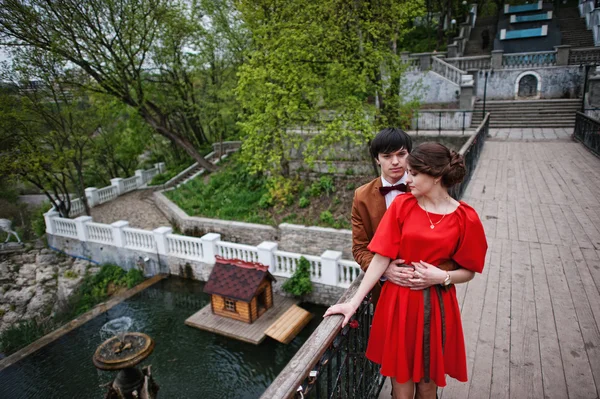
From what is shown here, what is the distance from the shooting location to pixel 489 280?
13.9 ft

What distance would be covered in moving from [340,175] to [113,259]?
29.9 ft

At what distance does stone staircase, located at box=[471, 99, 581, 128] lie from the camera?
16.2m

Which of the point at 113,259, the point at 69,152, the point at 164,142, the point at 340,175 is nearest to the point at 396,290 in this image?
the point at 340,175

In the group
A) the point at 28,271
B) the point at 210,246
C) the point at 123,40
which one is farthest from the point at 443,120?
the point at 28,271

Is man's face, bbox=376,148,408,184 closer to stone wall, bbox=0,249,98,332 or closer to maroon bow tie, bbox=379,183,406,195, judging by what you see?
maroon bow tie, bbox=379,183,406,195

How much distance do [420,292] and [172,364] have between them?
858 centimetres

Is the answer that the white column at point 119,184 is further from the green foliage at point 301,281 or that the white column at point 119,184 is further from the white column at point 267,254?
the green foliage at point 301,281

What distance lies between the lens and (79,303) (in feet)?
41.5

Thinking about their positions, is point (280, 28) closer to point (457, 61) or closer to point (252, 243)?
point (252, 243)

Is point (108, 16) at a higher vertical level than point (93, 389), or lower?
higher

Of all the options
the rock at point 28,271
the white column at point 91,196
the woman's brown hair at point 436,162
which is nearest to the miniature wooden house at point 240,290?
the woman's brown hair at point 436,162

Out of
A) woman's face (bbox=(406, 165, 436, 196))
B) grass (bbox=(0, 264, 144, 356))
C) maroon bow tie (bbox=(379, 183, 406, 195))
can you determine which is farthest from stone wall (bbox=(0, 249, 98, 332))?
woman's face (bbox=(406, 165, 436, 196))

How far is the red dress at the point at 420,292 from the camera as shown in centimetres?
197

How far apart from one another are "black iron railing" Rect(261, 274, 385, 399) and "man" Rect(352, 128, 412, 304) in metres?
0.28
